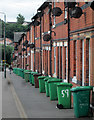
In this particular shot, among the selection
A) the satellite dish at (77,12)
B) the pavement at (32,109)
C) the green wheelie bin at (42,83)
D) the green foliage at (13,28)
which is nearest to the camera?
the pavement at (32,109)

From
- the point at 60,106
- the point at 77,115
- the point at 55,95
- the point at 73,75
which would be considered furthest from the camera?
the point at 73,75

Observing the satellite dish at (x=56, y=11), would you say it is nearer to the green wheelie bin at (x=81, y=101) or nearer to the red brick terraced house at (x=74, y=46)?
the red brick terraced house at (x=74, y=46)

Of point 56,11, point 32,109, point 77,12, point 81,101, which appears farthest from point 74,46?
point 81,101

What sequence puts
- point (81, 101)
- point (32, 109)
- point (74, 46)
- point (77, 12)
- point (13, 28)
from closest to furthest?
point (81, 101)
point (32, 109)
point (77, 12)
point (74, 46)
point (13, 28)

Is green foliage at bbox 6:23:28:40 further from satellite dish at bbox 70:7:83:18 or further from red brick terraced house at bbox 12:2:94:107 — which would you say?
satellite dish at bbox 70:7:83:18

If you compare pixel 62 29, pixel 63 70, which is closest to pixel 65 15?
pixel 62 29

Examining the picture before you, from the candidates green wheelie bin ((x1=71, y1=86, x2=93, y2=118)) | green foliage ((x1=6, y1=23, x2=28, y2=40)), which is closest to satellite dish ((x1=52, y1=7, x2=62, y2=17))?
green wheelie bin ((x1=71, y1=86, x2=93, y2=118))

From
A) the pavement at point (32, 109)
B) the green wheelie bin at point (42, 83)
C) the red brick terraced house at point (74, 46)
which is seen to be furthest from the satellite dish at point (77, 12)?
the green wheelie bin at point (42, 83)

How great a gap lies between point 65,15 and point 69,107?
310 inches

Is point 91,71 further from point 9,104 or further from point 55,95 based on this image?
point 9,104

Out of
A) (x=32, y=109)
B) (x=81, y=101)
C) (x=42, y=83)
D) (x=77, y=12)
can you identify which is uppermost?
(x=77, y=12)

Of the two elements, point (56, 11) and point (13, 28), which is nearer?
point (56, 11)

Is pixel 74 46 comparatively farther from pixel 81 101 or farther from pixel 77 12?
pixel 81 101

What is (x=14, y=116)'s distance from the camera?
43.6 feet
